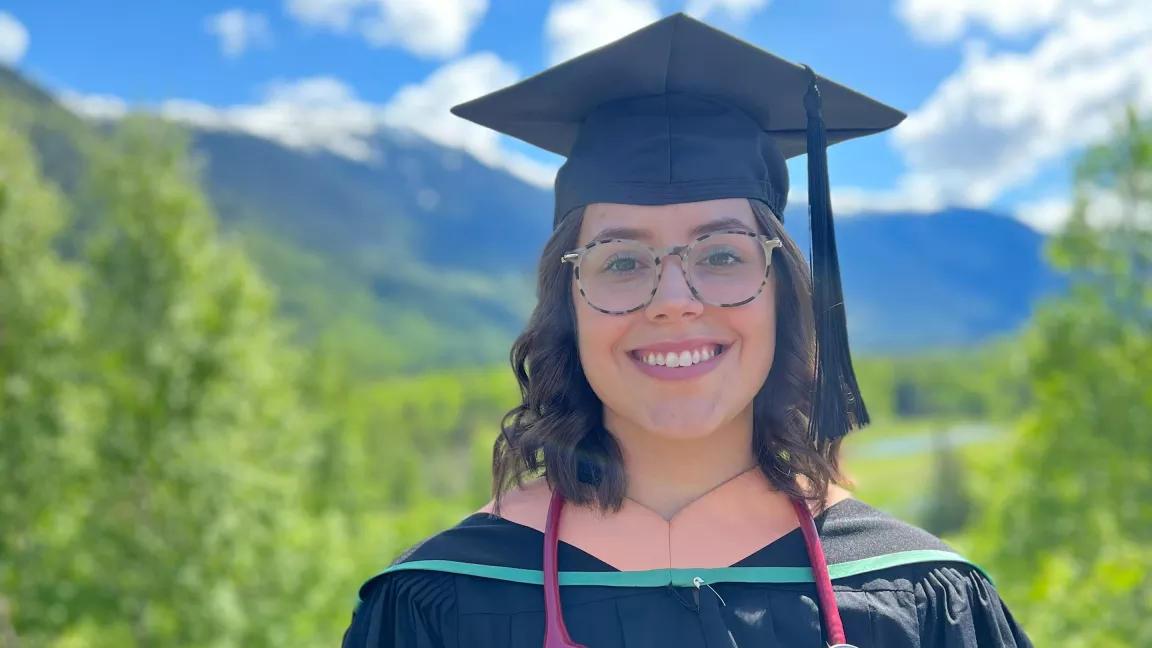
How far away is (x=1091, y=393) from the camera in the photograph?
29.9ft

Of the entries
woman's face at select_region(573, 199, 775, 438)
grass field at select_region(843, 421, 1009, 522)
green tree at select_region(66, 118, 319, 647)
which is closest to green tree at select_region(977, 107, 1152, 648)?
woman's face at select_region(573, 199, 775, 438)

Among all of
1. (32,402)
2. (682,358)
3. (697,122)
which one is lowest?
(32,402)

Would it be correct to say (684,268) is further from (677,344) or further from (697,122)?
(697,122)

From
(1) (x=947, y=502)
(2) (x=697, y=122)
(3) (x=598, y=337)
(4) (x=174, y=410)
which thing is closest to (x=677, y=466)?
(3) (x=598, y=337)

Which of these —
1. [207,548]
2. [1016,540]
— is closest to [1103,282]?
[1016,540]

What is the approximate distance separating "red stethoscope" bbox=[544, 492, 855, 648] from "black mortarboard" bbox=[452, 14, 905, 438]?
0.78ft

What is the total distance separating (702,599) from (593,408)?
502mm

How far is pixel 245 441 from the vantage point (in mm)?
9680

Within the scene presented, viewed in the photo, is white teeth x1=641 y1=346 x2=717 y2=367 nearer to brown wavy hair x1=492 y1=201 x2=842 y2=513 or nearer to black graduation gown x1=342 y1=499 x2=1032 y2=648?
brown wavy hair x1=492 y1=201 x2=842 y2=513

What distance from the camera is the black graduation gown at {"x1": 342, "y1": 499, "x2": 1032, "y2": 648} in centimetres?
157

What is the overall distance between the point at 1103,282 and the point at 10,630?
1287 cm

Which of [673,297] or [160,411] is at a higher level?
[673,297]

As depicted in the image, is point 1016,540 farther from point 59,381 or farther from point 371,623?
point 59,381

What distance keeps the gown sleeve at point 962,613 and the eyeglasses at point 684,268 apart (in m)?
0.70
